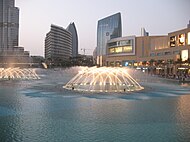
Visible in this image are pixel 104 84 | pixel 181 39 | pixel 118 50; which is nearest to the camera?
pixel 104 84

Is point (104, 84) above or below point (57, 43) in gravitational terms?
below

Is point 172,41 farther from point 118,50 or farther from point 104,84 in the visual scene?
point 104,84

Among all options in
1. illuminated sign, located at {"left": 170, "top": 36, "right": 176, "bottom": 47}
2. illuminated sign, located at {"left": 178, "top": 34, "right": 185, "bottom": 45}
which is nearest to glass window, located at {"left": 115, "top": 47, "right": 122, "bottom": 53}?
illuminated sign, located at {"left": 170, "top": 36, "right": 176, "bottom": 47}

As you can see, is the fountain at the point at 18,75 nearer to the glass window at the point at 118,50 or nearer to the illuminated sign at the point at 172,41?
the illuminated sign at the point at 172,41

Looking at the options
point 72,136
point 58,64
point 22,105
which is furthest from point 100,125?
point 58,64

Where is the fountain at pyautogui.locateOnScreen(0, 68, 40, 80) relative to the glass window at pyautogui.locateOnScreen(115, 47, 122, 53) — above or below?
below

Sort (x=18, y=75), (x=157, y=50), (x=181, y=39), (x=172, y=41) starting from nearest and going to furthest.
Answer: (x=18, y=75) → (x=181, y=39) → (x=172, y=41) → (x=157, y=50)

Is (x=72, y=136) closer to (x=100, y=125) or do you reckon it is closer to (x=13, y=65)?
(x=100, y=125)

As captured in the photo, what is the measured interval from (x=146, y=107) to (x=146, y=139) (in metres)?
7.17

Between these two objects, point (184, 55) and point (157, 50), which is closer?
point (184, 55)

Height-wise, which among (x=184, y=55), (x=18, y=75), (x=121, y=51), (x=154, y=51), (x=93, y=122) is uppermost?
(x=121, y=51)

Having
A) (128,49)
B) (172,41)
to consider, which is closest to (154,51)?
(172,41)

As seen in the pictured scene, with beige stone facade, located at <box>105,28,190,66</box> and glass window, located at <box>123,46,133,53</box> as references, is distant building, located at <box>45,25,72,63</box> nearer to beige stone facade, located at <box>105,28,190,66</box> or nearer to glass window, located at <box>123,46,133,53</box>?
beige stone facade, located at <box>105,28,190,66</box>

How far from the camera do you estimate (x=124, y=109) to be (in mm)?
16250
